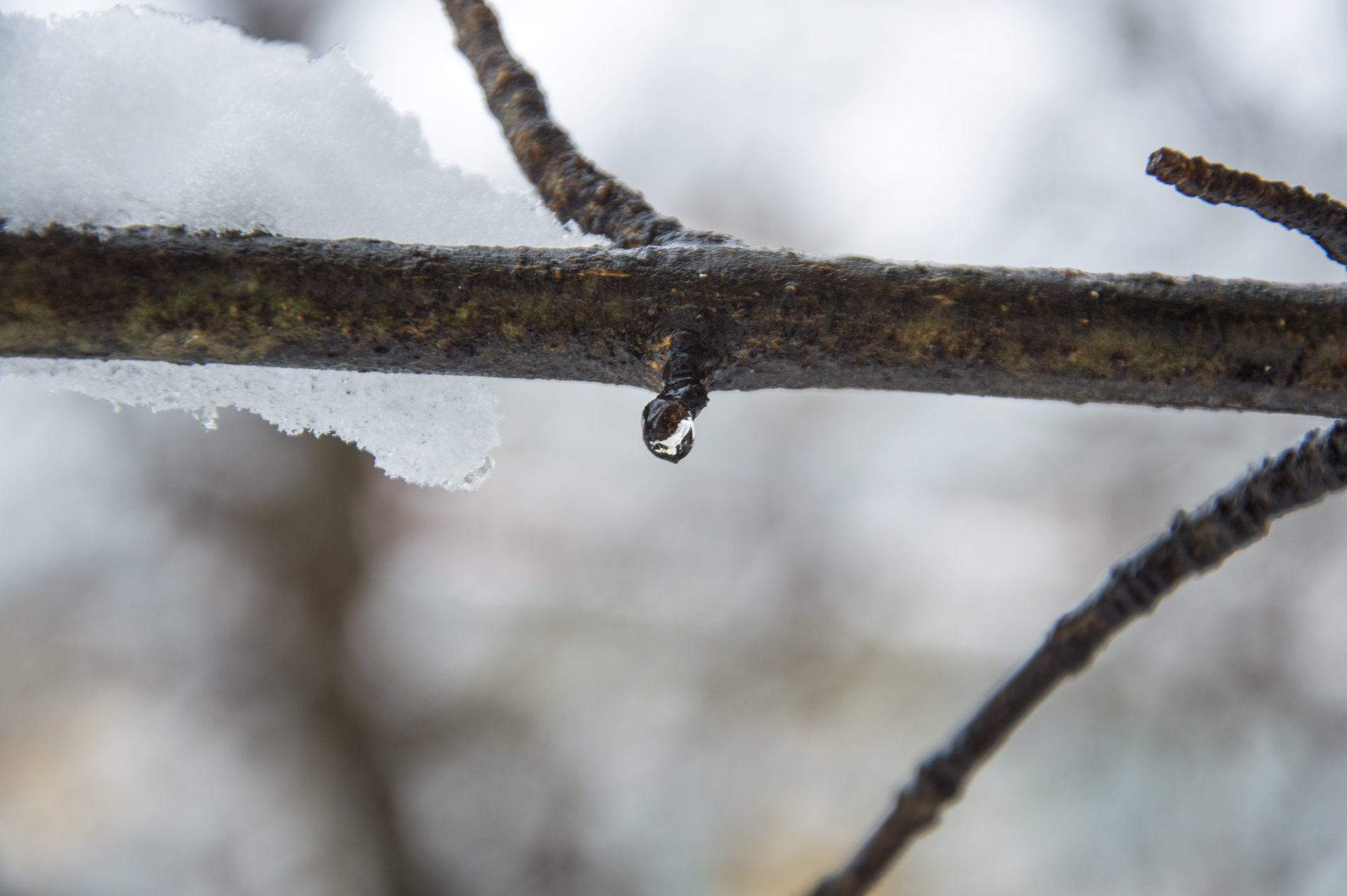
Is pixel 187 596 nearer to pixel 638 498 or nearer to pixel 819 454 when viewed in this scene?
pixel 638 498

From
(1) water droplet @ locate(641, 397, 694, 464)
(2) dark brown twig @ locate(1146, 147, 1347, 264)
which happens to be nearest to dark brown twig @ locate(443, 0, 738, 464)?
(1) water droplet @ locate(641, 397, 694, 464)

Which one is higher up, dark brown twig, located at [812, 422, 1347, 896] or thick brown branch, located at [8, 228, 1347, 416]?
thick brown branch, located at [8, 228, 1347, 416]

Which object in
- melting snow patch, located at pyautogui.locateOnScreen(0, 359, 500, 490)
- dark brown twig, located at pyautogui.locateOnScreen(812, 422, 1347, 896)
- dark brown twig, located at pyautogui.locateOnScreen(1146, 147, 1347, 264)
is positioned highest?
melting snow patch, located at pyautogui.locateOnScreen(0, 359, 500, 490)

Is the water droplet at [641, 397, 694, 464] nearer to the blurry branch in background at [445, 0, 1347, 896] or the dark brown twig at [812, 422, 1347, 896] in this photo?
the blurry branch in background at [445, 0, 1347, 896]

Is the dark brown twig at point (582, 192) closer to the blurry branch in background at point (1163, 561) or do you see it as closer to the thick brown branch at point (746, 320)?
the thick brown branch at point (746, 320)

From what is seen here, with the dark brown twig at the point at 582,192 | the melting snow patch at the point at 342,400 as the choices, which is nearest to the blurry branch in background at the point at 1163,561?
the dark brown twig at the point at 582,192

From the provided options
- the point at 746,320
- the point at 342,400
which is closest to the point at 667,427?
the point at 746,320
